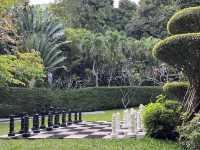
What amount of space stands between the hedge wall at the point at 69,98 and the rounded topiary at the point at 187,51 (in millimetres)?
18131

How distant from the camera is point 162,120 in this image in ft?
40.4

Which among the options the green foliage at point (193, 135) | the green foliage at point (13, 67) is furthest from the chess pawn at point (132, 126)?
the green foliage at point (13, 67)

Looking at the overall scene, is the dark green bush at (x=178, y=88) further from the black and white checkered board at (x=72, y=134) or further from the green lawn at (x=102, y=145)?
the black and white checkered board at (x=72, y=134)

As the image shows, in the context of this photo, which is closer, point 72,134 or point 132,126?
point 132,126

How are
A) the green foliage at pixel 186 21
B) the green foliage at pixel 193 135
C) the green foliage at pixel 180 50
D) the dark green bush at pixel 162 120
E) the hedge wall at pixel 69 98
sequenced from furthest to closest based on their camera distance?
the hedge wall at pixel 69 98 → the dark green bush at pixel 162 120 → the green foliage at pixel 186 21 → the green foliage at pixel 180 50 → the green foliage at pixel 193 135

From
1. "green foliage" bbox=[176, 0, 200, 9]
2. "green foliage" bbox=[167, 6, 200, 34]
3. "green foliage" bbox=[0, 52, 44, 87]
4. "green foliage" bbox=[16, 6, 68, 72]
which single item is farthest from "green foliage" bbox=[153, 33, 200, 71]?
"green foliage" bbox=[16, 6, 68, 72]

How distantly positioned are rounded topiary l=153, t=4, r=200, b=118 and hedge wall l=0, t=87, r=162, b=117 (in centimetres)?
1813

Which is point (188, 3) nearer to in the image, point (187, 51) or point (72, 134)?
point (72, 134)

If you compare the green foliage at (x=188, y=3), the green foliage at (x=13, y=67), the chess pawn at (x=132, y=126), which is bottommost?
the chess pawn at (x=132, y=126)

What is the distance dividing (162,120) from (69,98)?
22229 millimetres

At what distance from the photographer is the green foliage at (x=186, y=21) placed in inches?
480

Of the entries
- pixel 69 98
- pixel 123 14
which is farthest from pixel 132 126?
pixel 123 14

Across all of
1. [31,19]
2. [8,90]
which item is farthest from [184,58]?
[31,19]

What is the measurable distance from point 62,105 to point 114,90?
5.83 meters
